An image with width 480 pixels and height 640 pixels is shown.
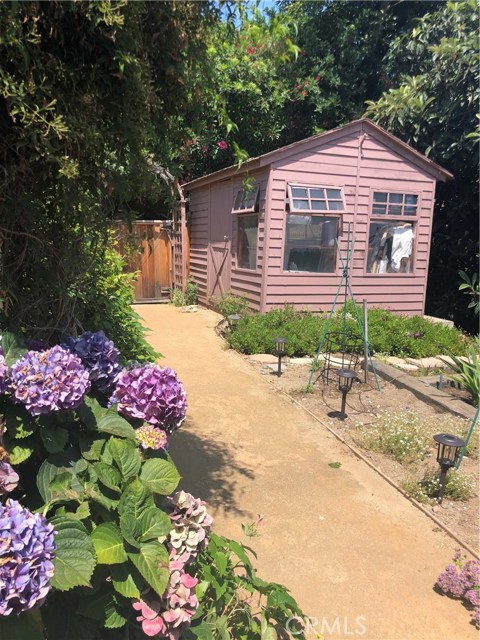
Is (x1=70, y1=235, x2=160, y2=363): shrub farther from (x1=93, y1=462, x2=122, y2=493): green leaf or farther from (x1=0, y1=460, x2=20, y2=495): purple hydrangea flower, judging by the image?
(x1=0, y1=460, x2=20, y2=495): purple hydrangea flower

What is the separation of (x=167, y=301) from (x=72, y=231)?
35.2 ft

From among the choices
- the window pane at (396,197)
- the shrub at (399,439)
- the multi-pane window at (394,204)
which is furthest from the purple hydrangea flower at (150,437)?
the window pane at (396,197)

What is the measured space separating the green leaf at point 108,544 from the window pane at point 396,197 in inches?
348

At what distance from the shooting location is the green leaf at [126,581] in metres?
1.30

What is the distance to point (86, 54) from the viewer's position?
159 centimetres

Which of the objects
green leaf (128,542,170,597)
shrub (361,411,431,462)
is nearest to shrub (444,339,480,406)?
shrub (361,411,431,462)

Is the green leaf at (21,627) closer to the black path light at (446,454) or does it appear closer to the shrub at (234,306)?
the black path light at (446,454)

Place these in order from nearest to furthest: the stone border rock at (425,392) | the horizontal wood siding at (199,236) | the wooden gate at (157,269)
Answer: the stone border rock at (425,392) → the horizontal wood siding at (199,236) → the wooden gate at (157,269)

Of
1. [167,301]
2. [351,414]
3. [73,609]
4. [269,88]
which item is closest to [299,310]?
[351,414]

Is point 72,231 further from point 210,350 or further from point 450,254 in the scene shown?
point 450,254

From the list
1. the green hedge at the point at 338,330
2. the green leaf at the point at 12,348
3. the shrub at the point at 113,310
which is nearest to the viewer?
the green leaf at the point at 12,348

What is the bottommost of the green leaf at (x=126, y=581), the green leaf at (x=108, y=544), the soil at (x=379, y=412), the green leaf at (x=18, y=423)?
the soil at (x=379, y=412)

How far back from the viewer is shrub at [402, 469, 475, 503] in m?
3.47

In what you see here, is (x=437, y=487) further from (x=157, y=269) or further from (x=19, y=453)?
(x=157, y=269)
